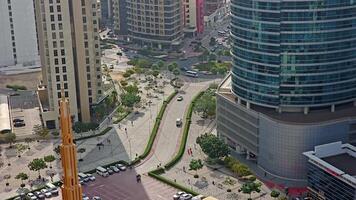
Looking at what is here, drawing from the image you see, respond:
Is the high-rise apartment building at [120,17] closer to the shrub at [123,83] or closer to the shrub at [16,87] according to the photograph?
the shrub at [123,83]

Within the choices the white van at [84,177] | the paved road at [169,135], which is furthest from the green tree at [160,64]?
the white van at [84,177]

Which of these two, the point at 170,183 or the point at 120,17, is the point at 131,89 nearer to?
the point at 170,183

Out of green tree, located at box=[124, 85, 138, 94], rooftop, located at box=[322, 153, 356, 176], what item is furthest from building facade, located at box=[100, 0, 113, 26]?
rooftop, located at box=[322, 153, 356, 176]

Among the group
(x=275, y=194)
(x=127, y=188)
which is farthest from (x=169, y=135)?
(x=275, y=194)

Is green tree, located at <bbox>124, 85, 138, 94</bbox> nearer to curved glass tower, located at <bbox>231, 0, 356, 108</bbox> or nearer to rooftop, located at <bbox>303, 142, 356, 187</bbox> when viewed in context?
curved glass tower, located at <bbox>231, 0, 356, 108</bbox>

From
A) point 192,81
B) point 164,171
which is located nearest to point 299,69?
point 164,171

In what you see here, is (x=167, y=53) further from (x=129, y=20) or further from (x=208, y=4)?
(x=208, y=4)
